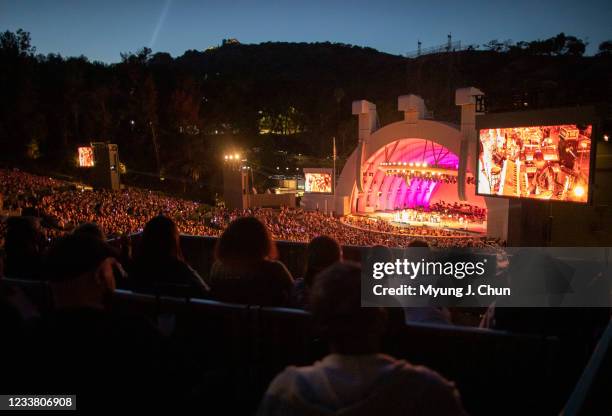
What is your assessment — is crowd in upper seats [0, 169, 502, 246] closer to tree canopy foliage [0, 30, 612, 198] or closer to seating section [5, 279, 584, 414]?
seating section [5, 279, 584, 414]

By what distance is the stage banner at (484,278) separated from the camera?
3.18 meters

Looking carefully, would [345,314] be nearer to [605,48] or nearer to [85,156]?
[85,156]

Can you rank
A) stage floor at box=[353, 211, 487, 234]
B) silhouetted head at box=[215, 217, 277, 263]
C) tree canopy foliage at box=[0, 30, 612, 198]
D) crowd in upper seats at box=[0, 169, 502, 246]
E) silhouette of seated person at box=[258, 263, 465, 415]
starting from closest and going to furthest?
silhouette of seated person at box=[258, 263, 465, 415], silhouetted head at box=[215, 217, 277, 263], crowd in upper seats at box=[0, 169, 502, 246], stage floor at box=[353, 211, 487, 234], tree canopy foliage at box=[0, 30, 612, 198]

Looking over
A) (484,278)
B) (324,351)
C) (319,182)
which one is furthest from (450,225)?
(324,351)

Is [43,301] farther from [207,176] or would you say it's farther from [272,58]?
[272,58]

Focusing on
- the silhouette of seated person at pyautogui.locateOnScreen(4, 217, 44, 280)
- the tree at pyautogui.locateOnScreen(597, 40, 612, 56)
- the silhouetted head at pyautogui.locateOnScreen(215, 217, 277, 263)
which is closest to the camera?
the silhouetted head at pyautogui.locateOnScreen(215, 217, 277, 263)

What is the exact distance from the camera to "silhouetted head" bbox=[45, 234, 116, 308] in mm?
1873

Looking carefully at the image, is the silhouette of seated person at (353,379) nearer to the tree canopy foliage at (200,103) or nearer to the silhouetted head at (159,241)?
the silhouetted head at (159,241)

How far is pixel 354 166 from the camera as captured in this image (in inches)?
1160

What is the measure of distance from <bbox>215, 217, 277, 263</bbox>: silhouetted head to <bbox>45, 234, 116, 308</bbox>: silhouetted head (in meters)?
1.20

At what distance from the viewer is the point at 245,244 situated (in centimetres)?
316

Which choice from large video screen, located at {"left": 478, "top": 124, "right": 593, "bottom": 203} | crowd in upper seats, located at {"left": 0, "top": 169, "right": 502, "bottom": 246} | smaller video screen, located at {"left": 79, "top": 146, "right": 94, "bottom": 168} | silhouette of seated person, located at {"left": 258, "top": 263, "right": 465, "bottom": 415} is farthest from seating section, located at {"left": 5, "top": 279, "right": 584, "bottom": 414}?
smaller video screen, located at {"left": 79, "top": 146, "right": 94, "bottom": 168}

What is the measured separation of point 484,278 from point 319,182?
2703 cm

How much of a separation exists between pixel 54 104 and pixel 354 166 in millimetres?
35594
